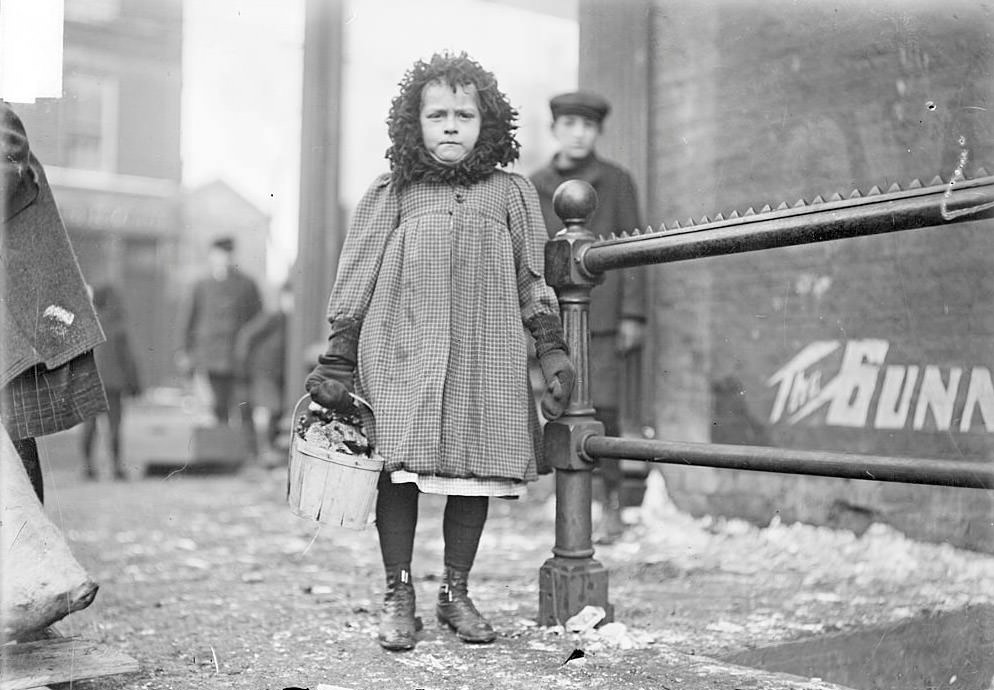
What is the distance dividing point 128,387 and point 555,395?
5.79m

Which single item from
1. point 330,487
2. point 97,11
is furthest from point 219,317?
point 330,487

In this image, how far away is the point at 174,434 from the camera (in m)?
9.34

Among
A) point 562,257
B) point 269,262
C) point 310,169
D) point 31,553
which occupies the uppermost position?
point 310,169

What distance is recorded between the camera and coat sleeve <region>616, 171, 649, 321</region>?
14.7 feet

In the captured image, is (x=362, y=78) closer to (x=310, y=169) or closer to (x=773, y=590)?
(x=310, y=169)

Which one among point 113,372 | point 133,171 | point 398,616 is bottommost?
point 398,616

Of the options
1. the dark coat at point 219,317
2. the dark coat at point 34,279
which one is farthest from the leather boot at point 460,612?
the dark coat at point 219,317

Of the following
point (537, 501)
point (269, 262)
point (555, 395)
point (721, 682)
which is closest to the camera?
point (721, 682)

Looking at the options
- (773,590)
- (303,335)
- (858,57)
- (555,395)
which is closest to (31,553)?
(555,395)

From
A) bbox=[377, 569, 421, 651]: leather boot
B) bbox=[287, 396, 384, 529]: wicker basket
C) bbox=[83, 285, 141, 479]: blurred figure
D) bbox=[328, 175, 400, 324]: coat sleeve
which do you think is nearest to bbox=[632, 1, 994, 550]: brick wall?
bbox=[328, 175, 400, 324]: coat sleeve

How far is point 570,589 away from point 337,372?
885mm

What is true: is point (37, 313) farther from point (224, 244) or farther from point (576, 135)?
point (224, 244)

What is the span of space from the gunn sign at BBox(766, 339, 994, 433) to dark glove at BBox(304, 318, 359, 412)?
7.25 feet

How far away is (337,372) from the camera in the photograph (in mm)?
2627
